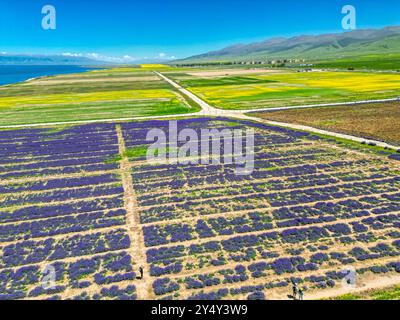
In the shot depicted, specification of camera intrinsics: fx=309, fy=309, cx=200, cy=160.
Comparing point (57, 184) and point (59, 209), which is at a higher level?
point (57, 184)

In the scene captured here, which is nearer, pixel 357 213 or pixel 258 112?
pixel 357 213

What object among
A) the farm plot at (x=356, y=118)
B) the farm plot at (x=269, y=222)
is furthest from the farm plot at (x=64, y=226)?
the farm plot at (x=356, y=118)

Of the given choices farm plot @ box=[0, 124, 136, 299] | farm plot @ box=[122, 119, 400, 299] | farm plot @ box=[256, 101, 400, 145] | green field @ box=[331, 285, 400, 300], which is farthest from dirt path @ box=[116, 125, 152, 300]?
farm plot @ box=[256, 101, 400, 145]

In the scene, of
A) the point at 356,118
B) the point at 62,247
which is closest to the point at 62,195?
the point at 62,247

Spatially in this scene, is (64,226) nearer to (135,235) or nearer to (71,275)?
(135,235)

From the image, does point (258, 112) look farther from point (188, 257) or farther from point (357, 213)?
point (188, 257)
